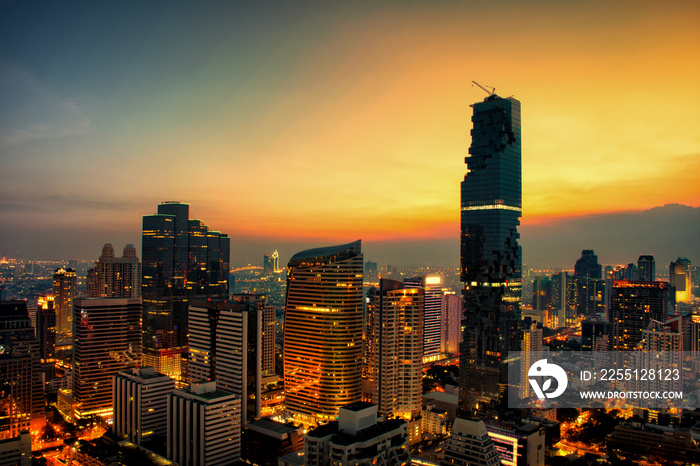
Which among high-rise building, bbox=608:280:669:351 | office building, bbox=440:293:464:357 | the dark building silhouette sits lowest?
office building, bbox=440:293:464:357

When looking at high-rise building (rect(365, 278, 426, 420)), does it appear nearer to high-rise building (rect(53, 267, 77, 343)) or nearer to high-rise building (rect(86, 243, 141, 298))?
high-rise building (rect(86, 243, 141, 298))

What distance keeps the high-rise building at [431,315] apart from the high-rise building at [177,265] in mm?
23693

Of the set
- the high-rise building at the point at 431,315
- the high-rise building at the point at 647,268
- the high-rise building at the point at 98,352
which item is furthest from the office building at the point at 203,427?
the high-rise building at the point at 647,268

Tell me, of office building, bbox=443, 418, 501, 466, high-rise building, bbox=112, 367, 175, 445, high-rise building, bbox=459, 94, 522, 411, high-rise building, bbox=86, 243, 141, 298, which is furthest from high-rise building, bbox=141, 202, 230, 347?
office building, bbox=443, 418, 501, 466

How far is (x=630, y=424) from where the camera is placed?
86.6 feet

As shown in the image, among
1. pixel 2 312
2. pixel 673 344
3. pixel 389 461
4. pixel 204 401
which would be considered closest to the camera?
pixel 389 461

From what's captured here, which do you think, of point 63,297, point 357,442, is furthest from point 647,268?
point 63,297

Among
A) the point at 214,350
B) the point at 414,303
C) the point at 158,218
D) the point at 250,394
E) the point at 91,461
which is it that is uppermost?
the point at 158,218

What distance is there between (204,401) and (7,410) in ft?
49.4

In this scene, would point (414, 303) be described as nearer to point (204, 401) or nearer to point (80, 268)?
point (204, 401)

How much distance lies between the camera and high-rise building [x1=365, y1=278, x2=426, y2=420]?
31203mm

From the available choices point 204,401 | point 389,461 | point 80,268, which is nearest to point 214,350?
point 204,401

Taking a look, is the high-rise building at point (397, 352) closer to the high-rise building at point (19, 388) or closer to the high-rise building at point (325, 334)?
the high-rise building at point (325, 334)

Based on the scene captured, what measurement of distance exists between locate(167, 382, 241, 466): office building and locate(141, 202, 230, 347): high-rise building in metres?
30.1
